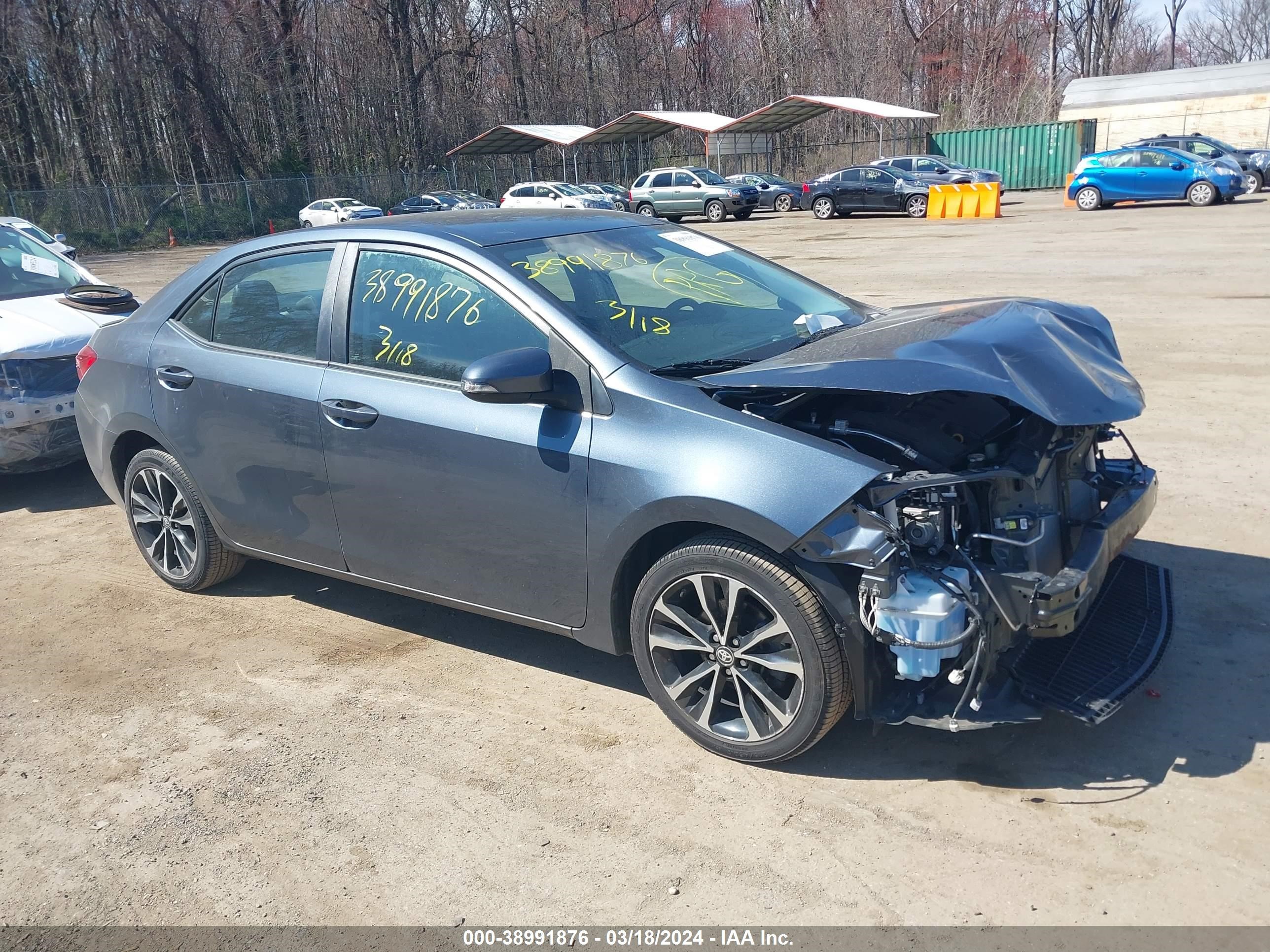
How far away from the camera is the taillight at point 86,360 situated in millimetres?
5359

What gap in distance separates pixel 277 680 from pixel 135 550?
2186 mm

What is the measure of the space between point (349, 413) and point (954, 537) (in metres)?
2.37

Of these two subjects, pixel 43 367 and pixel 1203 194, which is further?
pixel 1203 194

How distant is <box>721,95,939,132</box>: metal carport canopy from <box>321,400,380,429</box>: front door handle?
3907 cm

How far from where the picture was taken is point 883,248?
21.2m

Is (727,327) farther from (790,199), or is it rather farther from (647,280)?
(790,199)

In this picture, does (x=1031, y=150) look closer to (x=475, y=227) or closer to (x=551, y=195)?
(x=551, y=195)

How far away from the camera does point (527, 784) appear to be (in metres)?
3.55

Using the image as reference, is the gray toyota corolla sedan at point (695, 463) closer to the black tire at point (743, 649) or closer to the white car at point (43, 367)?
the black tire at point (743, 649)

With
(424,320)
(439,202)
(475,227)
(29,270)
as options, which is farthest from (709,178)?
(424,320)

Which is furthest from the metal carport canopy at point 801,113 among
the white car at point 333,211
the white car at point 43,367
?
the white car at point 43,367

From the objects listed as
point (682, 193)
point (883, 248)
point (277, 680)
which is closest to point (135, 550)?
point (277, 680)

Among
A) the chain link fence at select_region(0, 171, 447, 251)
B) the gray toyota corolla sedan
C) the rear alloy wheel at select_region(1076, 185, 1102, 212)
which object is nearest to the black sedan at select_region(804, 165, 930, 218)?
the rear alloy wheel at select_region(1076, 185, 1102, 212)

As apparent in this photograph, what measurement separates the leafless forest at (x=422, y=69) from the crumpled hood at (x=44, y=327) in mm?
39863
